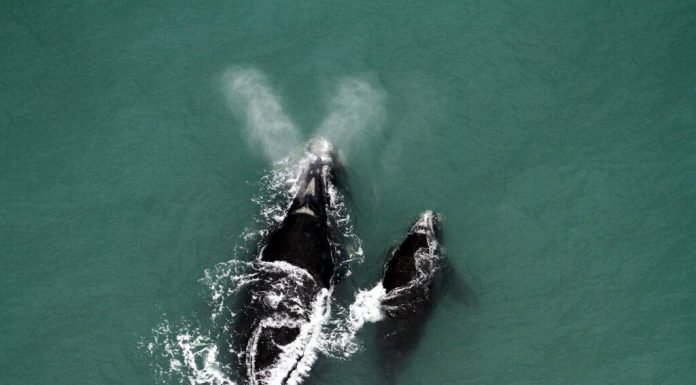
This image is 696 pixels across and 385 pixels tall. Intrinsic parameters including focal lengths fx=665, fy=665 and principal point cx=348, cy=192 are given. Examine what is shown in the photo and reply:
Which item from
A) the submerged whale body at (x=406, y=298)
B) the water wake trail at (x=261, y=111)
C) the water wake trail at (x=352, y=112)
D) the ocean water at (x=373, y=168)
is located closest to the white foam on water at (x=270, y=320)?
the ocean water at (x=373, y=168)

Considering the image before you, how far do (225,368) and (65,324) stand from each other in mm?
4726

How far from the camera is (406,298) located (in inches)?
715

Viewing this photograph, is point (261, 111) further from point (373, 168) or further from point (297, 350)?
point (297, 350)

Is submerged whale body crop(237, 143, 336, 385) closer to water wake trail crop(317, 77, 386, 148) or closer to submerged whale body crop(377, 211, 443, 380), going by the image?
submerged whale body crop(377, 211, 443, 380)

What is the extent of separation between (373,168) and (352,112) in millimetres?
2086

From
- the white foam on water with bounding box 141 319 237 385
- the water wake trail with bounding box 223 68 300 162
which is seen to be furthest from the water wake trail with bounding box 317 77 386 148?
the white foam on water with bounding box 141 319 237 385

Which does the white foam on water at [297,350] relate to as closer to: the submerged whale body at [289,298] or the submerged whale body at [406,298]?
the submerged whale body at [289,298]

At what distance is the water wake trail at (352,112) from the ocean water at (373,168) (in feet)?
0.28

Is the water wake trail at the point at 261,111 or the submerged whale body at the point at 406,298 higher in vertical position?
the water wake trail at the point at 261,111

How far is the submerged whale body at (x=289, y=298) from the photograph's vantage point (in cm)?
1744

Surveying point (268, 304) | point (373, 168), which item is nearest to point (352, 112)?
point (373, 168)

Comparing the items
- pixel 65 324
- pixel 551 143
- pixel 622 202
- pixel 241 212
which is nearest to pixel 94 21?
pixel 241 212

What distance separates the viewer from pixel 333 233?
1917cm

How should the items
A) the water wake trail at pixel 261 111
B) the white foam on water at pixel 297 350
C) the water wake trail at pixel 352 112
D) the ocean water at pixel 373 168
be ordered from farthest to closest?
1. the water wake trail at pixel 352 112
2. the water wake trail at pixel 261 111
3. the ocean water at pixel 373 168
4. the white foam on water at pixel 297 350
